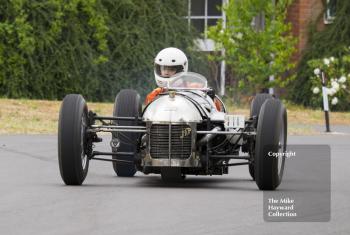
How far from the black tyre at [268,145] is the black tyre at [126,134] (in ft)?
5.31

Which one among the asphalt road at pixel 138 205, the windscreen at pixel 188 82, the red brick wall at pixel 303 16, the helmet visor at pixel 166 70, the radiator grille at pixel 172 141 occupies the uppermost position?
the red brick wall at pixel 303 16

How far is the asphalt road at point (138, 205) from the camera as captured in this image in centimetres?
968

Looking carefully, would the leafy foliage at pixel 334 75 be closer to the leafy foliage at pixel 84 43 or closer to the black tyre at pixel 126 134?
the leafy foliage at pixel 84 43

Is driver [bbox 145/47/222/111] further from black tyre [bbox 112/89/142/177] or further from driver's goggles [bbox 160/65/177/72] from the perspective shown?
black tyre [bbox 112/89/142/177]

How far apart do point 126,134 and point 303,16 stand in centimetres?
2750

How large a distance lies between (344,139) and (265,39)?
12.7 metres

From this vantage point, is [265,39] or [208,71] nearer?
[265,39]

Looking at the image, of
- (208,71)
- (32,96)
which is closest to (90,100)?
(32,96)

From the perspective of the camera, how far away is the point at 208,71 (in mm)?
38906

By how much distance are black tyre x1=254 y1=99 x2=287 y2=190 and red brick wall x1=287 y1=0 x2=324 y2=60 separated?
2774 cm

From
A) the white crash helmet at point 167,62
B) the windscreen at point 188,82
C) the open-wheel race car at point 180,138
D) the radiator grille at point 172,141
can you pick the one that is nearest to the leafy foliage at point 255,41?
the white crash helmet at point 167,62

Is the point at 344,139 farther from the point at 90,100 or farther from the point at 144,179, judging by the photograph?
the point at 90,100

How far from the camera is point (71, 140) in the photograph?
41.9 feet

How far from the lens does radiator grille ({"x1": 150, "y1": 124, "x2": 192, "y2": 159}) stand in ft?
42.8
